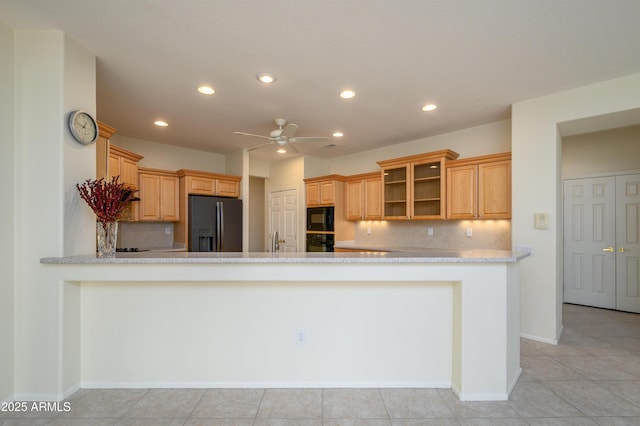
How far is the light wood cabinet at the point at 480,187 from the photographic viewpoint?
3.98m

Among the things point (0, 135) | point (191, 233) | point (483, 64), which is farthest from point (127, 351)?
point (483, 64)

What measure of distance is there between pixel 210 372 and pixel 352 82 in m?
2.79

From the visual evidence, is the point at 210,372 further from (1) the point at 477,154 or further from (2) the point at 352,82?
(1) the point at 477,154

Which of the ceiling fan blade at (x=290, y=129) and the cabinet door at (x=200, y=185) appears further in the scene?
the cabinet door at (x=200, y=185)

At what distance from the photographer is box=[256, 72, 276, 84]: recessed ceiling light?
2873 mm

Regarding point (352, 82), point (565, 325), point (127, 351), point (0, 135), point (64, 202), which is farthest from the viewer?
point (565, 325)

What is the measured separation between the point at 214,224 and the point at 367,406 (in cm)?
385

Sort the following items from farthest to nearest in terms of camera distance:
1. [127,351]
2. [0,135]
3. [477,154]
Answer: [477,154]
[127,351]
[0,135]

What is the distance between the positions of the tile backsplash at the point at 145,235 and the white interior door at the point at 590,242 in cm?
643

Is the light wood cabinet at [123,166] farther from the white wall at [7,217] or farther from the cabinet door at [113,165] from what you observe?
the white wall at [7,217]

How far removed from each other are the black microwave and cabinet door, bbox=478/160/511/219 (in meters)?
2.48

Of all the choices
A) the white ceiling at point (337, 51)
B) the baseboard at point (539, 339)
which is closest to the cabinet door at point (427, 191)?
the white ceiling at point (337, 51)

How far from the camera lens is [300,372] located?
7.96 ft

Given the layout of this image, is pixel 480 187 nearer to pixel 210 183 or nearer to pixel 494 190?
pixel 494 190
